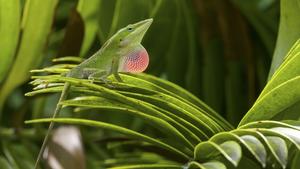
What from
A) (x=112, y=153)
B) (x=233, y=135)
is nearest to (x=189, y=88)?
(x=112, y=153)

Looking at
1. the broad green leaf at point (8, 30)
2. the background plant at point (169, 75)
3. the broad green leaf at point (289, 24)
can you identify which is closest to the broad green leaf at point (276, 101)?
the background plant at point (169, 75)

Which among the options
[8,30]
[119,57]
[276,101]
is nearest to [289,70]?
[276,101]

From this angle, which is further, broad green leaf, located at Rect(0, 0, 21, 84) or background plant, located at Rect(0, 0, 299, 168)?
broad green leaf, located at Rect(0, 0, 21, 84)

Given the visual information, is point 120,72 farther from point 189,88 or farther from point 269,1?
point 269,1

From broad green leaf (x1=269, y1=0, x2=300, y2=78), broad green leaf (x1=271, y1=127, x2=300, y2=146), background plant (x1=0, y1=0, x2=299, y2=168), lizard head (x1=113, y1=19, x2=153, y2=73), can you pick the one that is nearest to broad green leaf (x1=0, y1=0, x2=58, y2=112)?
background plant (x1=0, y1=0, x2=299, y2=168)

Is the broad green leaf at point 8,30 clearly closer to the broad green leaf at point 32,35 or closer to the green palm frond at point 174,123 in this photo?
the broad green leaf at point 32,35

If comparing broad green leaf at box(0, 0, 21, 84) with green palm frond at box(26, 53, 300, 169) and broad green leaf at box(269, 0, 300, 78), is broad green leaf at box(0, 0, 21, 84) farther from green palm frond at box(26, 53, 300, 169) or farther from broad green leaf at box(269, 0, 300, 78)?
Result: broad green leaf at box(269, 0, 300, 78)

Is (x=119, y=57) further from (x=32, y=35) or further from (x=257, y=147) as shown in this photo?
(x=257, y=147)
